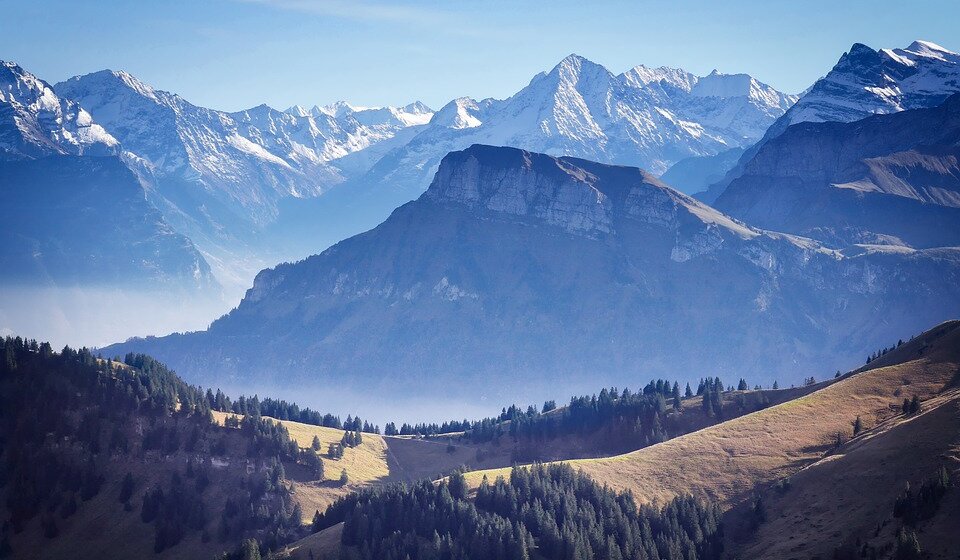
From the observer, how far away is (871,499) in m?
184

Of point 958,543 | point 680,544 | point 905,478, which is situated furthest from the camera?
point 680,544

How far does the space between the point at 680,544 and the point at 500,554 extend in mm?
31330

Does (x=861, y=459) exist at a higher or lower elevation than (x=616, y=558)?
higher

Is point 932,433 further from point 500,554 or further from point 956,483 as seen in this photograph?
point 500,554

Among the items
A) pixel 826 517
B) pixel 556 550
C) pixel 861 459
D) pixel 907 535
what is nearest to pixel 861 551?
pixel 907 535

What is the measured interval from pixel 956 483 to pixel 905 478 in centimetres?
1294

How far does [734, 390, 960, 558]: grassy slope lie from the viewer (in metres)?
173

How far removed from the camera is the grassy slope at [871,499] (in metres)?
173

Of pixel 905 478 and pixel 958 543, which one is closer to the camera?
pixel 958 543

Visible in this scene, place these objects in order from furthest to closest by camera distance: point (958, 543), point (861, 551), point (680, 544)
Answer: point (680, 544)
point (861, 551)
point (958, 543)

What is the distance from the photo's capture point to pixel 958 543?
156m

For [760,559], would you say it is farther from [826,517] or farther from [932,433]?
[932,433]

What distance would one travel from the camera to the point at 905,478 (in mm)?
183000

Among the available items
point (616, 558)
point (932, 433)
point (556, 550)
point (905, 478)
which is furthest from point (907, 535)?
point (556, 550)
